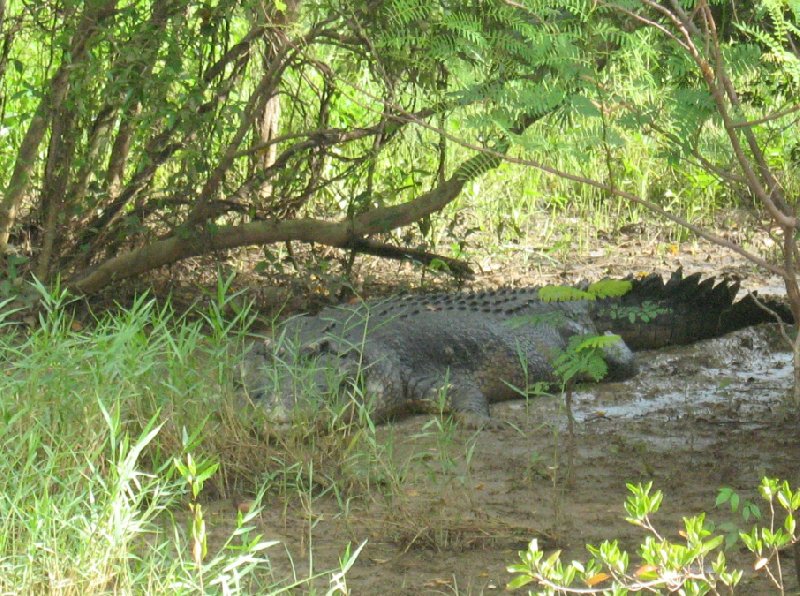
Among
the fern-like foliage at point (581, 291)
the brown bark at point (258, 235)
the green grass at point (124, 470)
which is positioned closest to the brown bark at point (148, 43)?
the brown bark at point (258, 235)

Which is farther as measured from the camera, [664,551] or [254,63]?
[254,63]

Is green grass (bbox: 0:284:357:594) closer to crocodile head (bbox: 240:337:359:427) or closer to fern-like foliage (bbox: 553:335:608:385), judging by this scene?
crocodile head (bbox: 240:337:359:427)

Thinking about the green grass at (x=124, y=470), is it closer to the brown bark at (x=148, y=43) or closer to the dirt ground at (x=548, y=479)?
the dirt ground at (x=548, y=479)

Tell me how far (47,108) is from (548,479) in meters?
3.02

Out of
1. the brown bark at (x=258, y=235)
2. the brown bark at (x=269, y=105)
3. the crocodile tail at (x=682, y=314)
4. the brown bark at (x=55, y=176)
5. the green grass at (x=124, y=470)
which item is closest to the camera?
the green grass at (x=124, y=470)

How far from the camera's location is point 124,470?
2.66 meters

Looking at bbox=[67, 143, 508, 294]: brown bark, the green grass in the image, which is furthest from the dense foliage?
the green grass

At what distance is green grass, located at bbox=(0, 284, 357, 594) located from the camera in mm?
2545

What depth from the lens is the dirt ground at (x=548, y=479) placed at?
3.10 m

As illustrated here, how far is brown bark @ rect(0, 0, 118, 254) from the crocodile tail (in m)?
2.97

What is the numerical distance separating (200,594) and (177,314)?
3351 mm

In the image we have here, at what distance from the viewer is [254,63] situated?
5.84 m

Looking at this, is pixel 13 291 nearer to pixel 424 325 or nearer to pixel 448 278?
pixel 424 325

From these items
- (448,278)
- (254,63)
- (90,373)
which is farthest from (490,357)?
(90,373)
